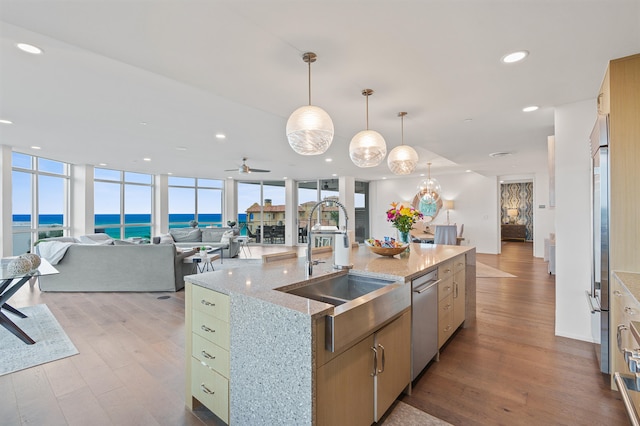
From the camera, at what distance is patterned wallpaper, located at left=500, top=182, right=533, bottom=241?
11.9 metres

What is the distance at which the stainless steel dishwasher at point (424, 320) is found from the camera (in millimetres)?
2023

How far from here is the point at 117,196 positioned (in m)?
8.70

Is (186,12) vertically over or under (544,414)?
over

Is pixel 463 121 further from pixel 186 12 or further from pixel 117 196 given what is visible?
pixel 117 196

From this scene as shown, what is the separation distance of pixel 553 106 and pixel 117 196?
10.2 m

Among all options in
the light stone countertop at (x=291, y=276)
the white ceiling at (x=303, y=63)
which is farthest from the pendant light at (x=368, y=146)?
the light stone countertop at (x=291, y=276)

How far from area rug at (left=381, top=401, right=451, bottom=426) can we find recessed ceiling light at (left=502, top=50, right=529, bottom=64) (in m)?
2.48

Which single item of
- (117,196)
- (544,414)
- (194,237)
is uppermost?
(117,196)

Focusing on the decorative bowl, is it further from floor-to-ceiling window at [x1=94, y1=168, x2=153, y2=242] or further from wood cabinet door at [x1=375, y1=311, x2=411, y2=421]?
floor-to-ceiling window at [x1=94, y1=168, x2=153, y2=242]

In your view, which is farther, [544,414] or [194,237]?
[194,237]

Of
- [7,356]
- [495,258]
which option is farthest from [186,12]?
[495,258]

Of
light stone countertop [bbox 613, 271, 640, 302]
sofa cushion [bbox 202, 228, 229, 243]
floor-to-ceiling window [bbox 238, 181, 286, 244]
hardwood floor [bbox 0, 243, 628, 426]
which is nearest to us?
light stone countertop [bbox 613, 271, 640, 302]

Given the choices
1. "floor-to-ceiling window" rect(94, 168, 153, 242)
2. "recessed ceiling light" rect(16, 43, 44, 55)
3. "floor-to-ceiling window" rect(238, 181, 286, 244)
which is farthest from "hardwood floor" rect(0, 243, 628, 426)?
"floor-to-ceiling window" rect(238, 181, 286, 244)

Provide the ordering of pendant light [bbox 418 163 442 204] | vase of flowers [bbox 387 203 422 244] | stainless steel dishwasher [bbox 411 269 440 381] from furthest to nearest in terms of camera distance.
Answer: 1. pendant light [bbox 418 163 442 204]
2. vase of flowers [bbox 387 203 422 244]
3. stainless steel dishwasher [bbox 411 269 440 381]
